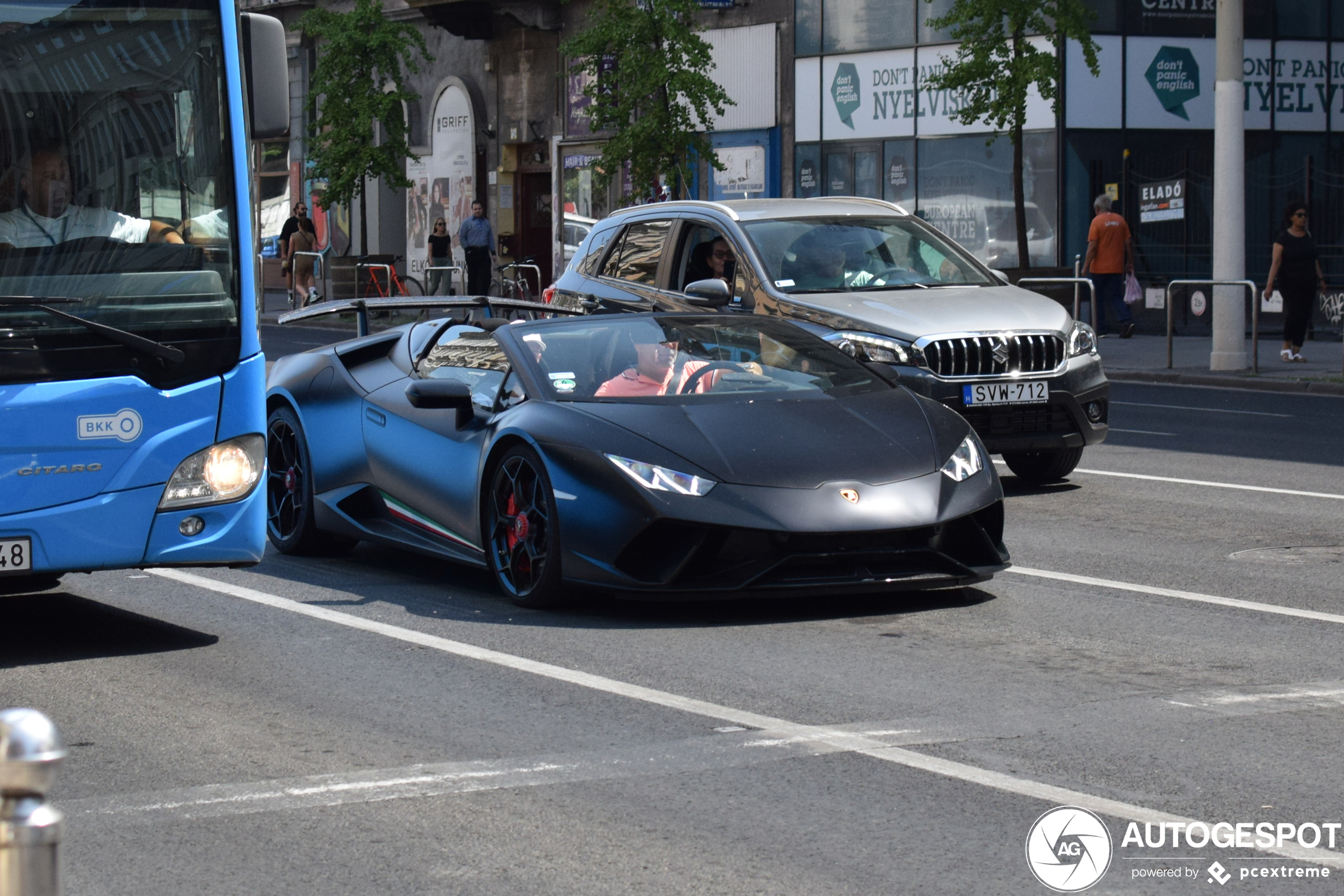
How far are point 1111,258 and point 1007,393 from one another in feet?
54.3

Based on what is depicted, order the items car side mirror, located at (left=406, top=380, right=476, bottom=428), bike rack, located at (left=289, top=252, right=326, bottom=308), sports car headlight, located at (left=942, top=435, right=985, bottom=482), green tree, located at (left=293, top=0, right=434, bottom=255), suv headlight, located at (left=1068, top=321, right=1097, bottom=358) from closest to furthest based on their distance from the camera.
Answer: sports car headlight, located at (left=942, top=435, right=985, bottom=482), car side mirror, located at (left=406, top=380, right=476, bottom=428), suv headlight, located at (left=1068, top=321, right=1097, bottom=358), bike rack, located at (left=289, top=252, right=326, bottom=308), green tree, located at (left=293, top=0, right=434, bottom=255)

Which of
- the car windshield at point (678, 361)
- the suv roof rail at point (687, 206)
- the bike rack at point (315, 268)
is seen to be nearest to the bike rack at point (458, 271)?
the bike rack at point (315, 268)

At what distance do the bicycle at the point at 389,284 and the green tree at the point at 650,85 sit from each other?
6128mm

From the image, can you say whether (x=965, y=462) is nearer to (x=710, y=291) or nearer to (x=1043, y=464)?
(x=710, y=291)

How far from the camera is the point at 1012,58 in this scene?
26.1 metres

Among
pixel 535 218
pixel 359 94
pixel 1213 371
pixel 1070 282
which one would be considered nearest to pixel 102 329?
pixel 1213 371

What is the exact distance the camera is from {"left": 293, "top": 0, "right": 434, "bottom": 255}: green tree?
A: 38.3 meters

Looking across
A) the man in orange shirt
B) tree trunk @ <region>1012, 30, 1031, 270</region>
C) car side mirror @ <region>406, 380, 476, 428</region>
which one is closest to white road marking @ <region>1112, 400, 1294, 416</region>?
tree trunk @ <region>1012, 30, 1031, 270</region>

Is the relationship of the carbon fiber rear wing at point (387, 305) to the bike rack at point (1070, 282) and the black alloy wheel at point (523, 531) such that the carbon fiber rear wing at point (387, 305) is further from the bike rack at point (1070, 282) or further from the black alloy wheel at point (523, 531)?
the bike rack at point (1070, 282)

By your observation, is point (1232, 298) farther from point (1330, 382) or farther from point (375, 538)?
point (375, 538)

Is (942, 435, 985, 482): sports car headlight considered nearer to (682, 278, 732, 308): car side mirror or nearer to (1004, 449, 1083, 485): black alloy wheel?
(682, 278, 732, 308): car side mirror

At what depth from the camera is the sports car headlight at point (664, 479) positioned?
7.85 m

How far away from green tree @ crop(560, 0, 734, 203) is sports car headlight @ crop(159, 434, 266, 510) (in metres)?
23.2

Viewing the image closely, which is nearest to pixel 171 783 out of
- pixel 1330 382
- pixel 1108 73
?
pixel 1330 382
